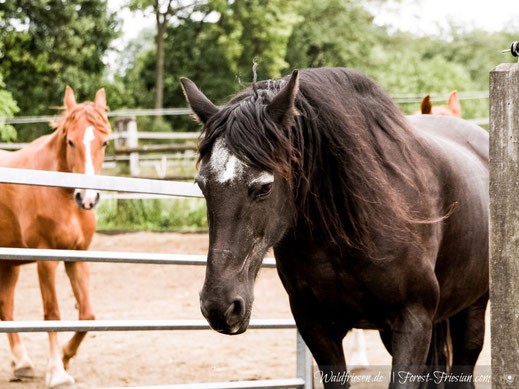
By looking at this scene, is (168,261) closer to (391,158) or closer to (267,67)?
(391,158)

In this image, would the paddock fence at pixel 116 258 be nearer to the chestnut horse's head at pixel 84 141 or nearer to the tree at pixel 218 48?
the chestnut horse's head at pixel 84 141

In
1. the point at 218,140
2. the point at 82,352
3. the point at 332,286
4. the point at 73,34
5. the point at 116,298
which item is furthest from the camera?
the point at 73,34

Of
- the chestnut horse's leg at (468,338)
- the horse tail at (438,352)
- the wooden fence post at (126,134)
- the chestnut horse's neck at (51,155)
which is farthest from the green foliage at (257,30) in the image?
the chestnut horse's leg at (468,338)

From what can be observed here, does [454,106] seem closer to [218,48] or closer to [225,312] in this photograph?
[225,312]

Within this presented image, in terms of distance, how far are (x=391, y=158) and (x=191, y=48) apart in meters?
31.8

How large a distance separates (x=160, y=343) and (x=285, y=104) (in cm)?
491

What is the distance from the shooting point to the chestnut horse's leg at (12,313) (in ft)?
18.4

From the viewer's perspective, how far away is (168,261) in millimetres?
3797

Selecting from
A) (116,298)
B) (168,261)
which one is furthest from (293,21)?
(168,261)

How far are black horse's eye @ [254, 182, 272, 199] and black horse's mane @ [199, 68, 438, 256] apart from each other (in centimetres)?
6

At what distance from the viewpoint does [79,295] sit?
5.75 metres

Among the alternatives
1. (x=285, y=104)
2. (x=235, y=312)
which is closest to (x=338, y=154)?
(x=285, y=104)

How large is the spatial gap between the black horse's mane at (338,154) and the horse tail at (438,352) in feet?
4.25

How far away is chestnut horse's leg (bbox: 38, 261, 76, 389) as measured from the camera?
16.9 ft
